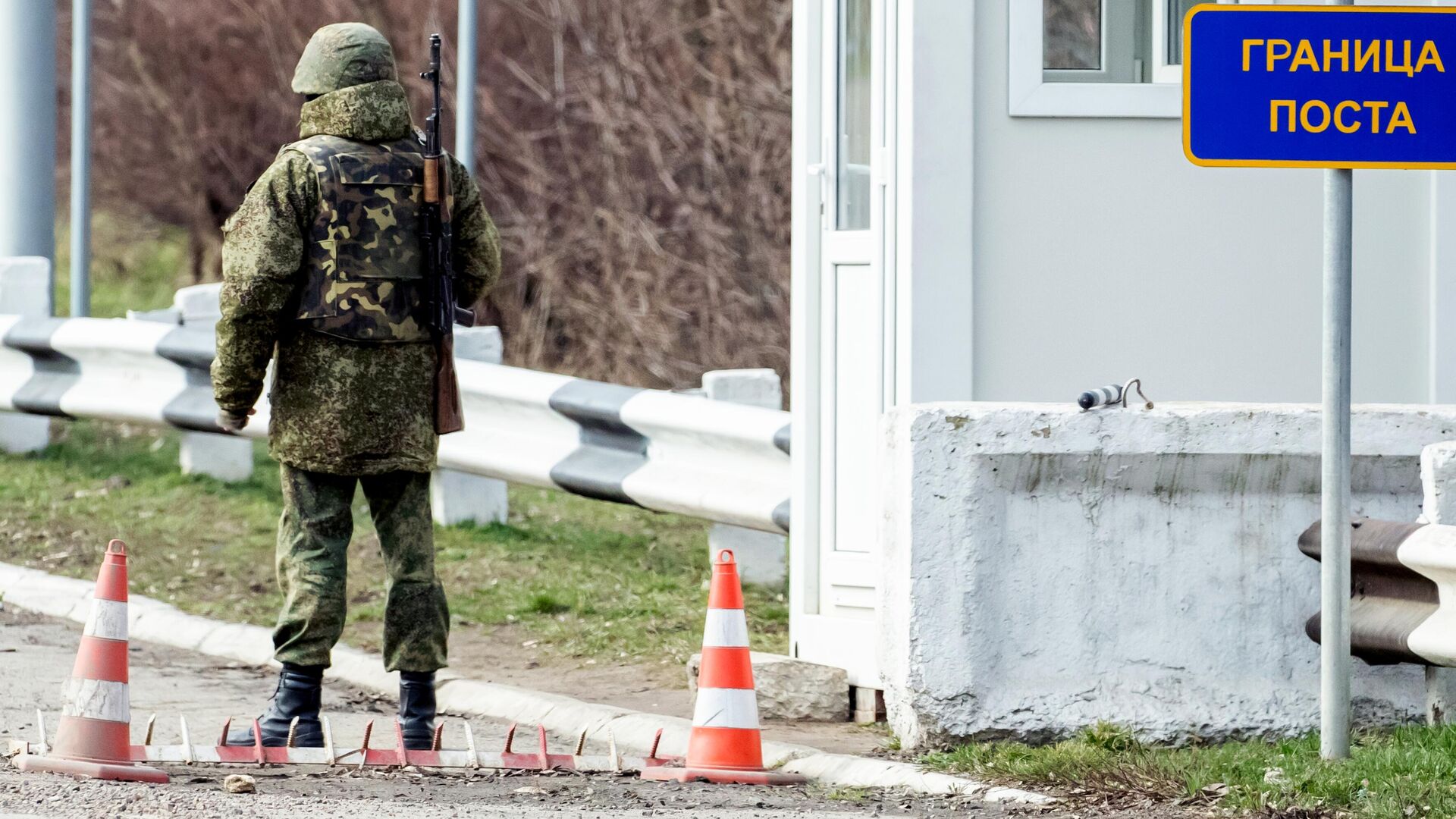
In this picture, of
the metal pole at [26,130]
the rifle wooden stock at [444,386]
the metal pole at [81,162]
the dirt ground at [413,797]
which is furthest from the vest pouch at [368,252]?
the metal pole at [81,162]

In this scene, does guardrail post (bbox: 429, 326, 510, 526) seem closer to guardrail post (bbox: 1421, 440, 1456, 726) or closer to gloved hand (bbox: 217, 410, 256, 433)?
gloved hand (bbox: 217, 410, 256, 433)

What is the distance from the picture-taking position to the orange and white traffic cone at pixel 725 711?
519cm

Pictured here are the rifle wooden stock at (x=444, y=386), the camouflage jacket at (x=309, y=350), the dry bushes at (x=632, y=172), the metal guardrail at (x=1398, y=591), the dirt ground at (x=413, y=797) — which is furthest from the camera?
the dry bushes at (x=632, y=172)

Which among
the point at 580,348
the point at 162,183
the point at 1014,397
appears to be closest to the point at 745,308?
the point at 580,348

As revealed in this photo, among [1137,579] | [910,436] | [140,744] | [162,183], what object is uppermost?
[162,183]

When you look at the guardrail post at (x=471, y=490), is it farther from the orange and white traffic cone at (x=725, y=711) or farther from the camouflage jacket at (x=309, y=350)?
the orange and white traffic cone at (x=725, y=711)

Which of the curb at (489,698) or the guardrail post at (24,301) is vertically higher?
the guardrail post at (24,301)

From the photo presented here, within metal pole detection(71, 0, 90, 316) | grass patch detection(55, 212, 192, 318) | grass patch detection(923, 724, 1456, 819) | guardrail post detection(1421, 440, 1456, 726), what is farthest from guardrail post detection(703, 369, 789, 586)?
grass patch detection(55, 212, 192, 318)

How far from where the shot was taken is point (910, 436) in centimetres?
539

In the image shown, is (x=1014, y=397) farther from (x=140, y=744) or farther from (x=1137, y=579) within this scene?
(x=140, y=744)

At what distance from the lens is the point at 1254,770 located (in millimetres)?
4906

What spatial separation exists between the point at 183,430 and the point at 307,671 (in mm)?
4223

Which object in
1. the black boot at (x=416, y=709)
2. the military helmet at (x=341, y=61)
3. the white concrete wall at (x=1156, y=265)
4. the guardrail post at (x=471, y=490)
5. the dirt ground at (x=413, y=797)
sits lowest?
the dirt ground at (x=413, y=797)

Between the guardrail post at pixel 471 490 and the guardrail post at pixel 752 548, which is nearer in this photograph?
the guardrail post at pixel 752 548
